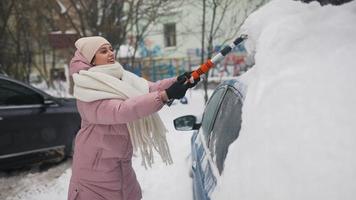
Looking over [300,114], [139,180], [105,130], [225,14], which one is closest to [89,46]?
[105,130]

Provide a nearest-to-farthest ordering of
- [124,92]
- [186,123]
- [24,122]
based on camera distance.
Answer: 1. [124,92]
2. [186,123]
3. [24,122]

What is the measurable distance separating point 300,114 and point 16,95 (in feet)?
17.1

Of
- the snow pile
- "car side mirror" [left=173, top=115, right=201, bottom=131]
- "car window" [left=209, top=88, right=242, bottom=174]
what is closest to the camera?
the snow pile

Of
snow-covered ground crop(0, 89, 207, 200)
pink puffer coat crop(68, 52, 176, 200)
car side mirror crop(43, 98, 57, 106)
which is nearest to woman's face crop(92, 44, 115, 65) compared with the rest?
pink puffer coat crop(68, 52, 176, 200)

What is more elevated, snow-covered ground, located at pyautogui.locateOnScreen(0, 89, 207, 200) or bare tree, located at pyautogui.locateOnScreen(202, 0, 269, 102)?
bare tree, located at pyautogui.locateOnScreen(202, 0, 269, 102)

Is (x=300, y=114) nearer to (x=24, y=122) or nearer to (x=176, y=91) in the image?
(x=176, y=91)

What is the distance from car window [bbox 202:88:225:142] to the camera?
3201 mm

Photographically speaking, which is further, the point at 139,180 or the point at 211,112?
the point at 139,180

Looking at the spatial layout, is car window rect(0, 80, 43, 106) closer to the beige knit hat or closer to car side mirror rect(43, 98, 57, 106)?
car side mirror rect(43, 98, 57, 106)

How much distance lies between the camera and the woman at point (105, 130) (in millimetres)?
2670

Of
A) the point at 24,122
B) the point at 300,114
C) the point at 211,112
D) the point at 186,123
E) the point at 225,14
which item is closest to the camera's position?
the point at 300,114

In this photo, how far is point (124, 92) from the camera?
269cm

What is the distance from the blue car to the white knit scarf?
30 cm

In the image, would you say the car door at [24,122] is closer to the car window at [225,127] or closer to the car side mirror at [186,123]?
the car side mirror at [186,123]
